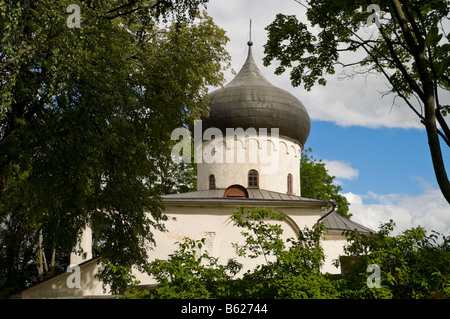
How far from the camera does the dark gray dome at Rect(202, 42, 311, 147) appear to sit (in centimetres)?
1948

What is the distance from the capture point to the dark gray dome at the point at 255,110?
19.5 meters

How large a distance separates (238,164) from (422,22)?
13.4 m

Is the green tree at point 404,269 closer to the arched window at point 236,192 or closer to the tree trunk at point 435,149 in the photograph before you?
the tree trunk at point 435,149

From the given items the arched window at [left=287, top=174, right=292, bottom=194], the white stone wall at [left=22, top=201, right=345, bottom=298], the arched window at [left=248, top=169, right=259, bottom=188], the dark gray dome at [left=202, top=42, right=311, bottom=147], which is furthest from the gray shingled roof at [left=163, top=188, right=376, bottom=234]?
the dark gray dome at [left=202, top=42, right=311, bottom=147]

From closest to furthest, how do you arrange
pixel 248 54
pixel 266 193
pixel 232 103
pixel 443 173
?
1. pixel 443 173
2. pixel 266 193
3. pixel 232 103
4. pixel 248 54

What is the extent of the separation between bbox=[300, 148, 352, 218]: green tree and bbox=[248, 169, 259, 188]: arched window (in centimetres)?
787

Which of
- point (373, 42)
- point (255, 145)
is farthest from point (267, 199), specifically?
point (373, 42)

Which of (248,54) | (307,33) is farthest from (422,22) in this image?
(248,54)

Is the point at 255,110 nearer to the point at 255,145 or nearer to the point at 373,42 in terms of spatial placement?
the point at 255,145

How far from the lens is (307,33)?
827 centimetres

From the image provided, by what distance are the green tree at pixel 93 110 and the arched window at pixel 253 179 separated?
9.09 metres

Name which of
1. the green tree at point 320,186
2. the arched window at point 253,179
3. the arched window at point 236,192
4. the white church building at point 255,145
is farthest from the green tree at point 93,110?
the green tree at point 320,186

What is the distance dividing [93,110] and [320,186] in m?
21.0
